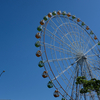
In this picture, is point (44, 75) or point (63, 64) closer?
Answer: point (44, 75)

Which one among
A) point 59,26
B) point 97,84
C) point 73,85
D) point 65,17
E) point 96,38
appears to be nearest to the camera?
point 97,84

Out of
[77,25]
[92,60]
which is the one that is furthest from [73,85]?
[77,25]

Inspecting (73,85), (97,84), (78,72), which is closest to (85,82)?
(97,84)

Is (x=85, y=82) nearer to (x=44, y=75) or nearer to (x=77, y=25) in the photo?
(x=44, y=75)

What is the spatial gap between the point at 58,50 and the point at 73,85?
5.09m

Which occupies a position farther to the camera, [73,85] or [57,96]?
[73,85]

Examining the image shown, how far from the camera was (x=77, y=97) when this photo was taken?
17172 millimetres

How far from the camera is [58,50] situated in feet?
62.3

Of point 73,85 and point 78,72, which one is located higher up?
point 78,72

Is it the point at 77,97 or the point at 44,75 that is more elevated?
the point at 44,75

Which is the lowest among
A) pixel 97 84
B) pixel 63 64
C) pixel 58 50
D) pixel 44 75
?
pixel 97 84

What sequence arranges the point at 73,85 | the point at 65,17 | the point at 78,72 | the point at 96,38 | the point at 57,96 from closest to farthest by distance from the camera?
the point at 57,96 < the point at 73,85 < the point at 78,72 < the point at 65,17 < the point at 96,38

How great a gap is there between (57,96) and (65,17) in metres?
13.8

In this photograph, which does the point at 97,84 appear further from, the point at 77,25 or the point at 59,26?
the point at 77,25
